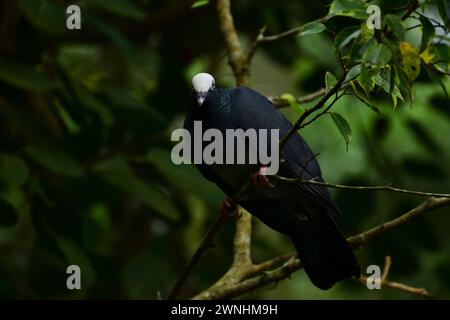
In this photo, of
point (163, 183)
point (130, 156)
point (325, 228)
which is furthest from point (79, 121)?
point (325, 228)

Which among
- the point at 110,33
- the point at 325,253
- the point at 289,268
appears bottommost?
the point at 289,268

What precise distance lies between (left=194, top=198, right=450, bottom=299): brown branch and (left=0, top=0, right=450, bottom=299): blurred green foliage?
1.34 ft

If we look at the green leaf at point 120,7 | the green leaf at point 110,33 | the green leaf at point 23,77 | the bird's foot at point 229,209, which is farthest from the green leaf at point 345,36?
the green leaf at point 110,33

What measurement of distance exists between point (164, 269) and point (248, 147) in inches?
57.8

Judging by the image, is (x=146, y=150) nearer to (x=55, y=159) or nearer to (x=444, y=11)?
(x=55, y=159)

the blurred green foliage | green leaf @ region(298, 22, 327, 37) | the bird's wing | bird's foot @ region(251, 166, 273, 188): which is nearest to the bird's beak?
the bird's wing

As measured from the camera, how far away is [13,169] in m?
3.60

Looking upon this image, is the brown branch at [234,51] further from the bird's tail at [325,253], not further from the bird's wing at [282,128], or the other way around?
the bird's tail at [325,253]

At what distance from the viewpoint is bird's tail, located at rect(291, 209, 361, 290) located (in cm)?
320

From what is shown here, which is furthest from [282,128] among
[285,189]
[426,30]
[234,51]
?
[426,30]

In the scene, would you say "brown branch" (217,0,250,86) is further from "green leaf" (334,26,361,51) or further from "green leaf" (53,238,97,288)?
"green leaf" (334,26,361,51)

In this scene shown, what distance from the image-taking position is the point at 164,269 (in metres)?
4.54

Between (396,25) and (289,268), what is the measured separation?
40.2 inches

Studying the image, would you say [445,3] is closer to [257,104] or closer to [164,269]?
[257,104]
